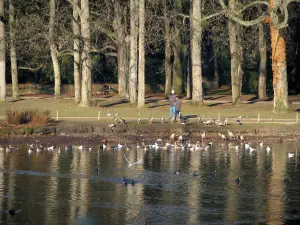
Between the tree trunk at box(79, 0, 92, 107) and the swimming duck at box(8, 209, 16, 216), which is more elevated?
the tree trunk at box(79, 0, 92, 107)

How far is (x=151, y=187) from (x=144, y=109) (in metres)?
26.1

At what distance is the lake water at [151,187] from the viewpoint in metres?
25.4

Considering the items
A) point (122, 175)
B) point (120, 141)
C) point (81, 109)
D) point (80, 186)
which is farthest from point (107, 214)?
point (81, 109)

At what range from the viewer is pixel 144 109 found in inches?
2217

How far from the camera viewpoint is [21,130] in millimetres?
44750

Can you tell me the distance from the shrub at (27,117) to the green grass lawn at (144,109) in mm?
4326

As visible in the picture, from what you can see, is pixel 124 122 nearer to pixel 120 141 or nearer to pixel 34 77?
pixel 120 141

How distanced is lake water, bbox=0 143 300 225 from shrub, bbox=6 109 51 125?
539cm

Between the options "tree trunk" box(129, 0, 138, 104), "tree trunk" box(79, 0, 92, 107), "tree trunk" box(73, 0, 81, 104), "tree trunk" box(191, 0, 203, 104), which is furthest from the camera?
"tree trunk" box(73, 0, 81, 104)

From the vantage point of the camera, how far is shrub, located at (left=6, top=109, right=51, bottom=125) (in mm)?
46125

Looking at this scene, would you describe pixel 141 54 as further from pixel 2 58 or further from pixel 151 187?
pixel 151 187

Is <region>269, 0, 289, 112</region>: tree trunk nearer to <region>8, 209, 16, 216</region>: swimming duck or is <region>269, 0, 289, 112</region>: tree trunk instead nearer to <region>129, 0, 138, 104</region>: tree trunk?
<region>129, 0, 138, 104</region>: tree trunk

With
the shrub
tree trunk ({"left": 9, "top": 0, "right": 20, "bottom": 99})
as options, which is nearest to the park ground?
the shrub

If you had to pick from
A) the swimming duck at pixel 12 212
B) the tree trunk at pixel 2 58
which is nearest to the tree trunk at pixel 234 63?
the tree trunk at pixel 2 58
